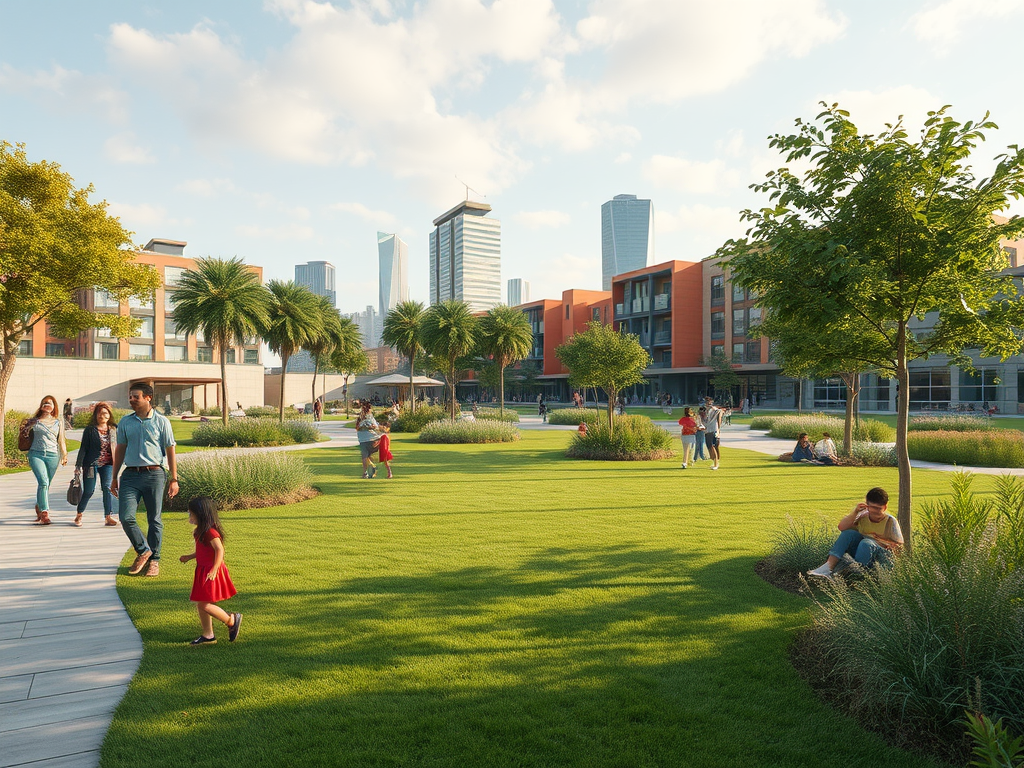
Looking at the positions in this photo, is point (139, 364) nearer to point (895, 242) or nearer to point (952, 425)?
point (952, 425)

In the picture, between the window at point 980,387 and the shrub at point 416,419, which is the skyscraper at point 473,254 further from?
the shrub at point 416,419

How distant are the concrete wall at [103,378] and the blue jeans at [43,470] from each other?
150 feet

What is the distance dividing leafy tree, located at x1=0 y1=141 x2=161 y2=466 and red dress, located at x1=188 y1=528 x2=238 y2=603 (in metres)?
13.4

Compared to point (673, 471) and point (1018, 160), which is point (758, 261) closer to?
point (1018, 160)

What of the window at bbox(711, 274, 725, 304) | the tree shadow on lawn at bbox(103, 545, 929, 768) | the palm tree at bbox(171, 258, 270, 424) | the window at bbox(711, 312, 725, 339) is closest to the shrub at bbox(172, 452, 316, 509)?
the tree shadow on lawn at bbox(103, 545, 929, 768)

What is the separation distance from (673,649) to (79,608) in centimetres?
517

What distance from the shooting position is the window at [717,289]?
6244 cm

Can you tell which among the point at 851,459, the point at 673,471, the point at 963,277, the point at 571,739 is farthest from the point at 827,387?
the point at 571,739

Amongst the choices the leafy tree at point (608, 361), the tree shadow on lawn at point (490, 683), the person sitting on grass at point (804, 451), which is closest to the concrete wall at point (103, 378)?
the leafy tree at point (608, 361)

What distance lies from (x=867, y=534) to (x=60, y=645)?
22.7ft

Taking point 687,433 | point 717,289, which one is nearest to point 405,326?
point 687,433

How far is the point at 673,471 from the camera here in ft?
50.2

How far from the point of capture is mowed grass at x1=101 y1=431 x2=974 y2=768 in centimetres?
325

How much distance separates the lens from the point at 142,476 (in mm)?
6527
